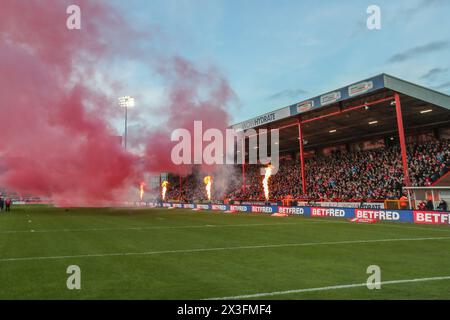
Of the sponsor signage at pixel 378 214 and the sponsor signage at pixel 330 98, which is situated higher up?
the sponsor signage at pixel 330 98

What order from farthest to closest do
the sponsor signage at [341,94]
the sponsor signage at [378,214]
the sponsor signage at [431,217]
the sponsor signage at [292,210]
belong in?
the sponsor signage at [292,210] < the sponsor signage at [341,94] < the sponsor signage at [378,214] < the sponsor signage at [431,217]

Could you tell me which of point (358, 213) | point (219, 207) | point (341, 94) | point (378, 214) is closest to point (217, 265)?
point (378, 214)

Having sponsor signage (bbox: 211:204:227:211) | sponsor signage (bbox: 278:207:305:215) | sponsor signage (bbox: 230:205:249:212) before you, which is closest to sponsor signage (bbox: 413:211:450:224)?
sponsor signage (bbox: 278:207:305:215)

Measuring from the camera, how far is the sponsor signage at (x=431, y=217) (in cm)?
2161

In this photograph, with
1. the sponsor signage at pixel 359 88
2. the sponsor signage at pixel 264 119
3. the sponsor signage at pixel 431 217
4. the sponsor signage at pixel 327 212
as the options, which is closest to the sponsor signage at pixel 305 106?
the sponsor signage at pixel 264 119

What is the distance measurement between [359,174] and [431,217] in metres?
20.3

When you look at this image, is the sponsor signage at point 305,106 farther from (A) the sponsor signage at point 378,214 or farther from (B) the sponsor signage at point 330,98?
(A) the sponsor signage at point 378,214

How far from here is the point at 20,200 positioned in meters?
85.1

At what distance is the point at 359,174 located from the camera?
42344 millimetres

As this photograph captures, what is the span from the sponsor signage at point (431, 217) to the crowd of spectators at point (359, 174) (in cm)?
773

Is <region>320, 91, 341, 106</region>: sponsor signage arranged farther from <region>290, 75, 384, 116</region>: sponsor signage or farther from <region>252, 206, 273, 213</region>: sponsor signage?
<region>252, 206, 273, 213</region>: sponsor signage

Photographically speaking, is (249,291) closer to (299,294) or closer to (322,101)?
(299,294)

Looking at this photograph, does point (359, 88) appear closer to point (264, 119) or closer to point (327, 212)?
point (327, 212)
